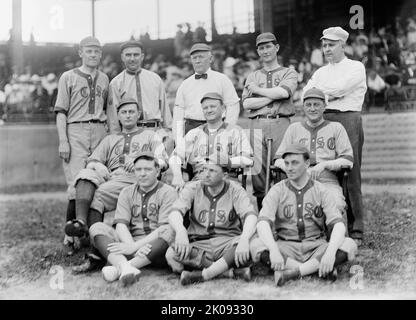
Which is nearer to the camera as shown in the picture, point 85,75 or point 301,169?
point 301,169

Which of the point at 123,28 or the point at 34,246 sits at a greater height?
the point at 123,28

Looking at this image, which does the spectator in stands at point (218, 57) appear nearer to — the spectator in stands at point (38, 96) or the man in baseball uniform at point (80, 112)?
the spectator in stands at point (38, 96)

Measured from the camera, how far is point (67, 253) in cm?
531

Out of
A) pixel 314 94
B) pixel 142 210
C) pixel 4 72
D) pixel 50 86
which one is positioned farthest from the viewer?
pixel 50 86

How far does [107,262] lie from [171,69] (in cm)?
612

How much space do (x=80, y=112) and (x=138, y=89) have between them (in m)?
0.59

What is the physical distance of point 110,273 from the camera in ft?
13.9

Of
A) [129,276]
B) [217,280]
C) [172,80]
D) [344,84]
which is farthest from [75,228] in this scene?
[172,80]

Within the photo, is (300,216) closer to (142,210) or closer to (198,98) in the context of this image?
(142,210)

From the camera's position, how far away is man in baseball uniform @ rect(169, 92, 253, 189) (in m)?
4.92

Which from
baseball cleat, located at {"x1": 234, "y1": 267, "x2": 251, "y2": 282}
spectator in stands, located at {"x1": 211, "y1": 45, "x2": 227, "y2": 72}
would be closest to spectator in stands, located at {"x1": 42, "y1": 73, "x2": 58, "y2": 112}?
spectator in stands, located at {"x1": 211, "y1": 45, "x2": 227, "y2": 72}
